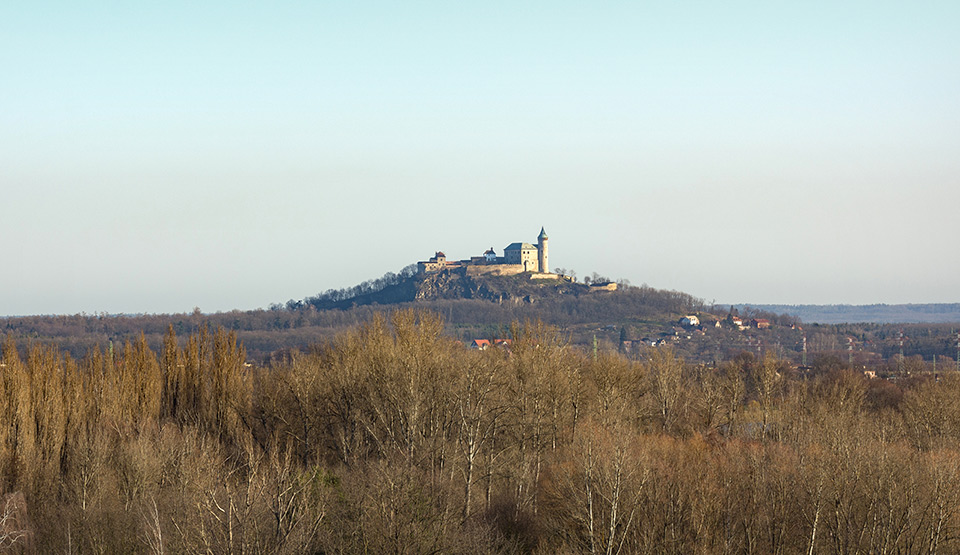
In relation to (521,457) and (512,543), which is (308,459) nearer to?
(521,457)

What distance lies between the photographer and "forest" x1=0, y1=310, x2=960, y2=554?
30609mm

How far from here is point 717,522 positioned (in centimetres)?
3372

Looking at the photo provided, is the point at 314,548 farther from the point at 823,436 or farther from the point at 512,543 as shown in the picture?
the point at 823,436

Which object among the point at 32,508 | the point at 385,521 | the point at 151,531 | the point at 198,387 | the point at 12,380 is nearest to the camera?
the point at 385,521

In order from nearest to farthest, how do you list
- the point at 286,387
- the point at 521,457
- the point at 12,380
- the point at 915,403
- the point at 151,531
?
the point at 151,531
the point at 12,380
the point at 521,457
the point at 286,387
the point at 915,403

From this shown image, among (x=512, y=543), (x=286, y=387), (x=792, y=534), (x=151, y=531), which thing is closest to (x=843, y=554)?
(x=792, y=534)

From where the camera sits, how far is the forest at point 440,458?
30.6m

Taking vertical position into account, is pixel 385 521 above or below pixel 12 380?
below

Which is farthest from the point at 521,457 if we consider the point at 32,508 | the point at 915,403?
the point at 915,403

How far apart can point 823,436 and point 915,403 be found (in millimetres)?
16785

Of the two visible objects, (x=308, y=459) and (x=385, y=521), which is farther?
(x=308, y=459)

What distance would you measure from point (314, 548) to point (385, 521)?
580 centimetres

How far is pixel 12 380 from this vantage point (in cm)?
4334

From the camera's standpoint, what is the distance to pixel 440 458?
1624 inches
